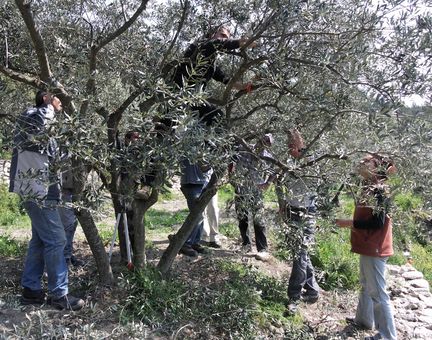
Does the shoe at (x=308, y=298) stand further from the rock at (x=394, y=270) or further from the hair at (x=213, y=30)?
the hair at (x=213, y=30)

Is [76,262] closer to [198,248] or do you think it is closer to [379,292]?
[198,248]

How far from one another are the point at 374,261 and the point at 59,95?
3380mm

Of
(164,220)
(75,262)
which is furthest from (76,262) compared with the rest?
(164,220)

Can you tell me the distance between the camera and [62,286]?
179 inches

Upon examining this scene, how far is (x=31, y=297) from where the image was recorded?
4.62 m

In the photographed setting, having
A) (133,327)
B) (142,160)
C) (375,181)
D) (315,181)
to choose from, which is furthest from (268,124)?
(133,327)

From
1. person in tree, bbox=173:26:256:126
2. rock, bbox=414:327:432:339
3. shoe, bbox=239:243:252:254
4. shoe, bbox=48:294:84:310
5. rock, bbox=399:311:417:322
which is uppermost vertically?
person in tree, bbox=173:26:256:126

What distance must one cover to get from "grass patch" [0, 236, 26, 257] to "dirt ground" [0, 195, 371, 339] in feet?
0.64

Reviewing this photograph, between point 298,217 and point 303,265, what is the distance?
3.52ft

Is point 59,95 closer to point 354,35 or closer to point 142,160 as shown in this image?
point 142,160

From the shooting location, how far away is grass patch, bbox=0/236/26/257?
6.12 metres

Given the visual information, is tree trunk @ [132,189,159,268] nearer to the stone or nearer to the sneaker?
the sneaker

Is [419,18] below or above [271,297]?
above

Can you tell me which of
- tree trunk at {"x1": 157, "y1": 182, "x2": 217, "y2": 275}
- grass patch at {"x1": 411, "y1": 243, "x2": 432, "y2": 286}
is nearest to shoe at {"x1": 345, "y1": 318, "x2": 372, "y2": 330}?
tree trunk at {"x1": 157, "y1": 182, "x2": 217, "y2": 275}
